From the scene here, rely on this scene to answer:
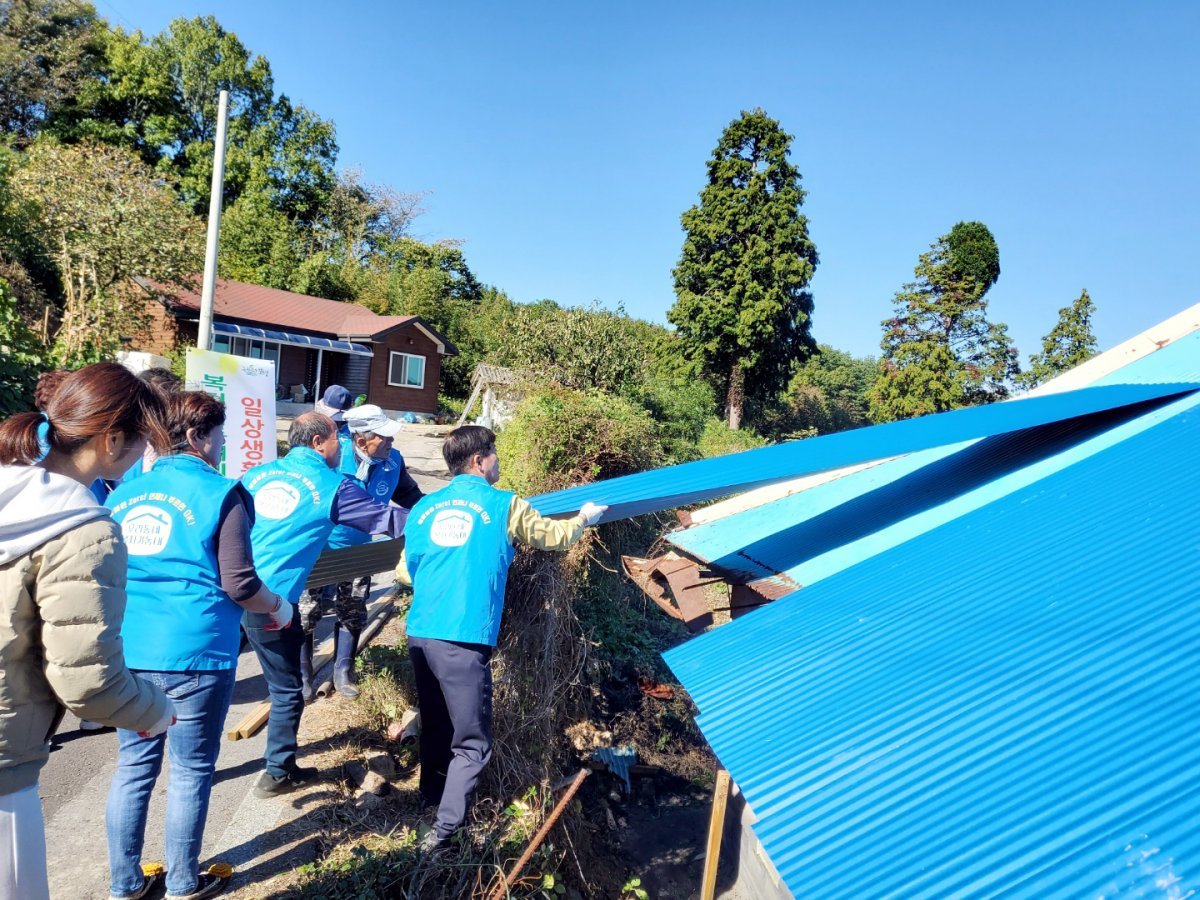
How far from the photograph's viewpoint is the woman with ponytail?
1715 mm

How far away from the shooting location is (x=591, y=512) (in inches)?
126

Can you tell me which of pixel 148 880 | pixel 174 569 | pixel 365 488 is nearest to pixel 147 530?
pixel 174 569

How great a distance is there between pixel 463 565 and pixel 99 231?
15.3 m

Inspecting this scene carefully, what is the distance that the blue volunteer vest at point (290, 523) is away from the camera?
3324 millimetres

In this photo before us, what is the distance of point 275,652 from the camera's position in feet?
11.2

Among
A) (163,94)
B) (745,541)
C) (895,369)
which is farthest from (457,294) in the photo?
(745,541)

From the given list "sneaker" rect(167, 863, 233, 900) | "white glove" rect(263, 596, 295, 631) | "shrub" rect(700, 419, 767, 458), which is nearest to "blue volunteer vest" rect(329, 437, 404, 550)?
"white glove" rect(263, 596, 295, 631)

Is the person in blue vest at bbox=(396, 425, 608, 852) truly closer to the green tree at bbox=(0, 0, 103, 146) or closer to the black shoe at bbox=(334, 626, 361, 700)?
the black shoe at bbox=(334, 626, 361, 700)

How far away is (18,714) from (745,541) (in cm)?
311

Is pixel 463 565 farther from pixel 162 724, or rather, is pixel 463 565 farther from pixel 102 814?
pixel 102 814

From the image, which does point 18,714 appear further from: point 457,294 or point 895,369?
point 457,294

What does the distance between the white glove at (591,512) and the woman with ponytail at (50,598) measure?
180 cm

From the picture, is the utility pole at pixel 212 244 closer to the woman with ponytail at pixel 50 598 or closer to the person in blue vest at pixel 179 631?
the person in blue vest at pixel 179 631

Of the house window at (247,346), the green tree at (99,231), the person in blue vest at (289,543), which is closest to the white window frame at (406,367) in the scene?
the house window at (247,346)
